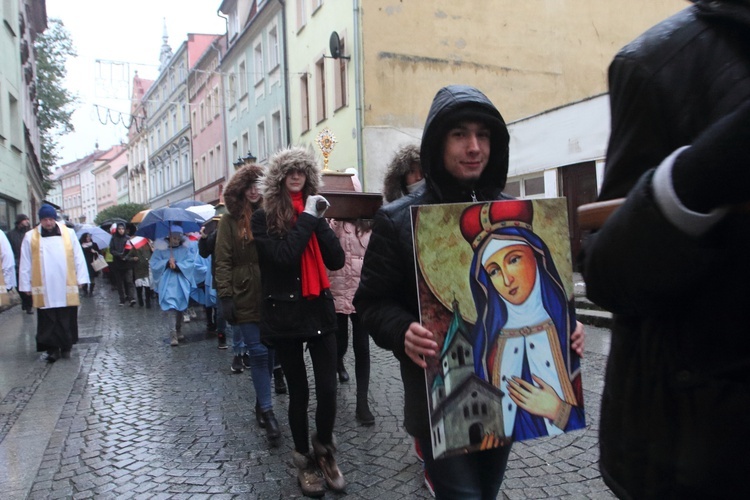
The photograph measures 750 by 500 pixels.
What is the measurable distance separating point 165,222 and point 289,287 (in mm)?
6953

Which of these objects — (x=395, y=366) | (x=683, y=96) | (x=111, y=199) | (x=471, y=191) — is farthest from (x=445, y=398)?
(x=111, y=199)

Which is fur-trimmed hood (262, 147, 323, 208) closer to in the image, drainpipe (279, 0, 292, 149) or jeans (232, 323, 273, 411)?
jeans (232, 323, 273, 411)

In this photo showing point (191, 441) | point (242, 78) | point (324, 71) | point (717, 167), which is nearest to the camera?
point (717, 167)

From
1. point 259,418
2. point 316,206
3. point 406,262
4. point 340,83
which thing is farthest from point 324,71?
point 406,262

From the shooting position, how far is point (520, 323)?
1.73 meters

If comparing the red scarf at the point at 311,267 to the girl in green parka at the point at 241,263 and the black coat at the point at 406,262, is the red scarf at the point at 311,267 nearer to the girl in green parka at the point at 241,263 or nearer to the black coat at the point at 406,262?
the girl in green parka at the point at 241,263

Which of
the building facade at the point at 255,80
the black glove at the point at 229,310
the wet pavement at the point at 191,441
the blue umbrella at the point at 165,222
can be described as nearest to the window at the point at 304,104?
the building facade at the point at 255,80

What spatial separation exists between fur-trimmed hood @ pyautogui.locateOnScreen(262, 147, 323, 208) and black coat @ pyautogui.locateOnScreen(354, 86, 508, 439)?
62.7 inches

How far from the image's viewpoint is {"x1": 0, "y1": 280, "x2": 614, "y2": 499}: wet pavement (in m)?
3.47

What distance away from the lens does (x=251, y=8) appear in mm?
28438

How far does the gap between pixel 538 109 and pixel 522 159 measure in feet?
20.0

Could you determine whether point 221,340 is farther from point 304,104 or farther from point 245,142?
point 245,142

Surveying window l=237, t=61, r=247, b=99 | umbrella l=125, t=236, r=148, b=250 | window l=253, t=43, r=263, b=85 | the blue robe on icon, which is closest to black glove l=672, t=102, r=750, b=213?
the blue robe on icon

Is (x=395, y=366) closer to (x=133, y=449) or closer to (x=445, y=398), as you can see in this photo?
(x=133, y=449)
